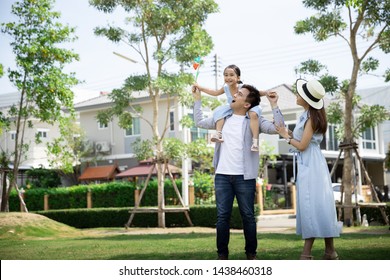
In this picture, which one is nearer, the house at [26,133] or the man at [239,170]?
the man at [239,170]

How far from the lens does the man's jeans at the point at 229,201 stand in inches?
166

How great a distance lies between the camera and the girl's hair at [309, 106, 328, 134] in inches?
164

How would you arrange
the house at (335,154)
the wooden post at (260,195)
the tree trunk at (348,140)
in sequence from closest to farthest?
1. the tree trunk at (348,140)
2. the wooden post at (260,195)
3. the house at (335,154)

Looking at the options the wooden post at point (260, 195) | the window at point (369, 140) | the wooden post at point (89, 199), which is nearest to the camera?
the wooden post at point (260, 195)

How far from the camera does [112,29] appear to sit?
11.2m

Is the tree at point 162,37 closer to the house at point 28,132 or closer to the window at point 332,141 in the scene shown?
the house at point 28,132

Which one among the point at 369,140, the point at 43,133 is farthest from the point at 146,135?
the point at 369,140

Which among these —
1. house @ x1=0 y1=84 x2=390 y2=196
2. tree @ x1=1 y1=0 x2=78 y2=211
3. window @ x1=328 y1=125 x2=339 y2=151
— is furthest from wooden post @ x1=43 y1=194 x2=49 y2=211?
window @ x1=328 y1=125 x2=339 y2=151

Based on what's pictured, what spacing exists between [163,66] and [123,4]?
123 cm

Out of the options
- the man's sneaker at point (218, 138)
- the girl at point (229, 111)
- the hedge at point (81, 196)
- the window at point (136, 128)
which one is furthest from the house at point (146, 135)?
the man's sneaker at point (218, 138)

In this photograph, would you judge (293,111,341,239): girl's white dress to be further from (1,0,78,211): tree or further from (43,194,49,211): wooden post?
(43,194,49,211): wooden post

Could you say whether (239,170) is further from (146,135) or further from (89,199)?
(146,135)
